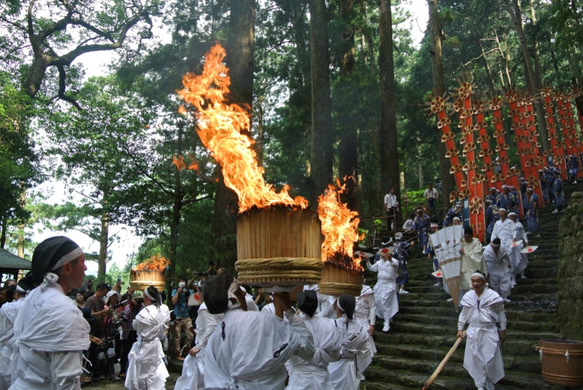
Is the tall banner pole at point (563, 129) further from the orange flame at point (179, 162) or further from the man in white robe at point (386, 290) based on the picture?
the orange flame at point (179, 162)

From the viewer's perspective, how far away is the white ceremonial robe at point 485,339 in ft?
23.8

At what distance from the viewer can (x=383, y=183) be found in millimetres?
19828

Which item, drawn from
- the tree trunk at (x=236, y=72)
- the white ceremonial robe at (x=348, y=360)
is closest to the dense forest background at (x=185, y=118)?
the tree trunk at (x=236, y=72)

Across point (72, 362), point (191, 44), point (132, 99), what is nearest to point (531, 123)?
point (191, 44)

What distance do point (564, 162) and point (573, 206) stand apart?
50.3 ft

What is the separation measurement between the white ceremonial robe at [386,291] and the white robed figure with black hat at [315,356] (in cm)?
589

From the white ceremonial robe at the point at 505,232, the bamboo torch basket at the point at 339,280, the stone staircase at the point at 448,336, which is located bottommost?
the stone staircase at the point at 448,336

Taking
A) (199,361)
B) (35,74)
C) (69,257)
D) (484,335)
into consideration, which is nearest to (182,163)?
(35,74)

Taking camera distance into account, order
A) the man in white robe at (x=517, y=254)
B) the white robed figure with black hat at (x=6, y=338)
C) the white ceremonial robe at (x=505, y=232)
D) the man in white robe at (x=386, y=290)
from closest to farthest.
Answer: the white robed figure with black hat at (x=6, y=338)
the man in white robe at (x=386, y=290)
the man in white robe at (x=517, y=254)
the white ceremonial robe at (x=505, y=232)

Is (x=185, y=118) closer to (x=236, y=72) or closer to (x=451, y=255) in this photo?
(x=236, y=72)

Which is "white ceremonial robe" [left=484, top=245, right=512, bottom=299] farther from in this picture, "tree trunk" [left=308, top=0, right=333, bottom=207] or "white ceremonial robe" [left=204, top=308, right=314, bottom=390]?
"white ceremonial robe" [left=204, top=308, right=314, bottom=390]

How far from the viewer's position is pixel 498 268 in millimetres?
11125

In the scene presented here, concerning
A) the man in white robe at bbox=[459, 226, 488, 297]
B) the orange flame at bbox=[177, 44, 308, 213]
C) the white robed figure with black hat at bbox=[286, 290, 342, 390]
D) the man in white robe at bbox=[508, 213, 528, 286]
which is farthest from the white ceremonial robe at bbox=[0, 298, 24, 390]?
the man in white robe at bbox=[508, 213, 528, 286]

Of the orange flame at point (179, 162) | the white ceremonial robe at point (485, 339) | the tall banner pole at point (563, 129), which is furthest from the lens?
the tall banner pole at point (563, 129)
